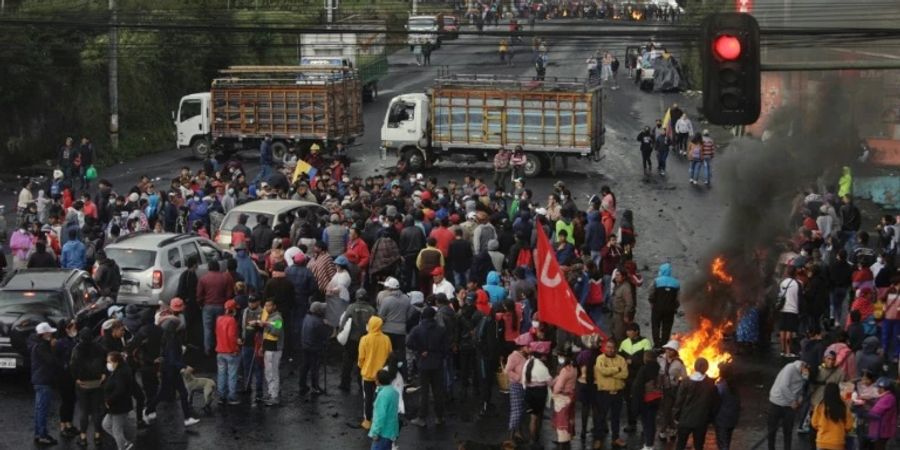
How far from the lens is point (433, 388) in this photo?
18.0 m

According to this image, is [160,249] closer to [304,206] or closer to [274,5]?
[304,206]

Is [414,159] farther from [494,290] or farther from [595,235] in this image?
[494,290]

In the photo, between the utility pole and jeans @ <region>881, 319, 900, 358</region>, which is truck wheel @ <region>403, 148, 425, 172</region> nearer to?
the utility pole

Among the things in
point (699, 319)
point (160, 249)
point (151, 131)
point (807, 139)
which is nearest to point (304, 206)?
point (160, 249)

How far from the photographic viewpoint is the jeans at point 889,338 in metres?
20.7

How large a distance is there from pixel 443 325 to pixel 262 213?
821cm

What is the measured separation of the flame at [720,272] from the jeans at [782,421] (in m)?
7.07

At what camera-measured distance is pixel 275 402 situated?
18.7m

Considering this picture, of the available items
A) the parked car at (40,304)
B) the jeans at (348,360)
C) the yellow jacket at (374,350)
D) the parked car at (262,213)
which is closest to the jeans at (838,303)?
the jeans at (348,360)

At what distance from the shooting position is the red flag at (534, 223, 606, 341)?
1744 centimetres

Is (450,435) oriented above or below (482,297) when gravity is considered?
below

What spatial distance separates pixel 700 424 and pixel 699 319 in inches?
273

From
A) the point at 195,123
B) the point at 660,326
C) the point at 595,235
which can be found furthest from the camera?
the point at 195,123

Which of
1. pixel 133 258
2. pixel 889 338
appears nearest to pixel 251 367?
pixel 133 258
